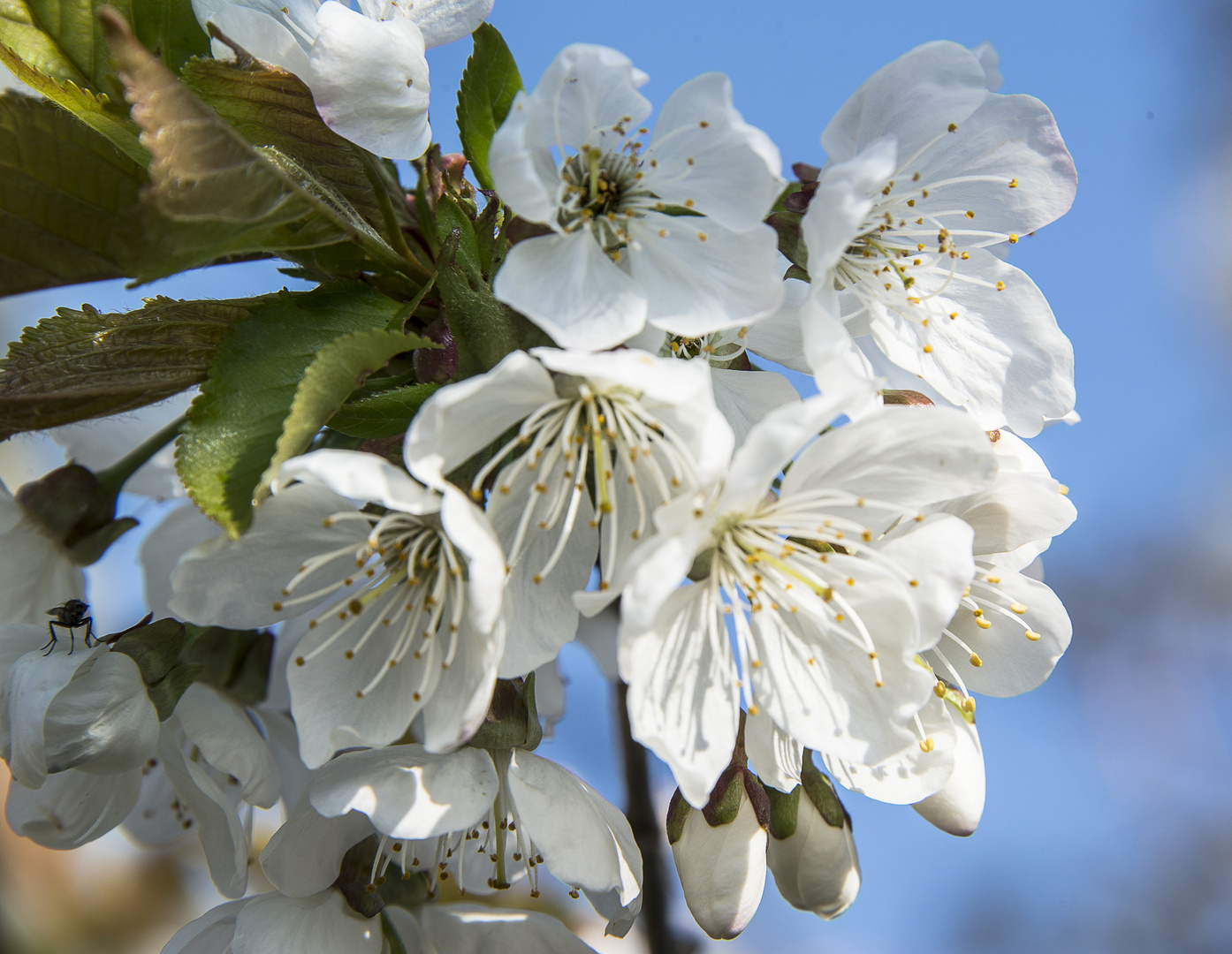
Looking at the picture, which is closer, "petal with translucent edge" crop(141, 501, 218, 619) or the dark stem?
"petal with translucent edge" crop(141, 501, 218, 619)

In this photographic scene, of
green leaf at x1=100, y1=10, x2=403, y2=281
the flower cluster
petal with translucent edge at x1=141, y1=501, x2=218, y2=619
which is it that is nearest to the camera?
green leaf at x1=100, y1=10, x2=403, y2=281

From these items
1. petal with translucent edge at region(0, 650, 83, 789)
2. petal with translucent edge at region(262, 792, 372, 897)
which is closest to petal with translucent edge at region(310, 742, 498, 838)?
petal with translucent edge at region(262, 792, 372, 897)

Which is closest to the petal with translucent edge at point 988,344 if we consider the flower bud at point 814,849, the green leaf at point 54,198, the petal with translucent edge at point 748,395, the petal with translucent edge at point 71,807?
the petal with translucent edge at point 748,395

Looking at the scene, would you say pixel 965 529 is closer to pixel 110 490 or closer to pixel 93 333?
pixel 93 333

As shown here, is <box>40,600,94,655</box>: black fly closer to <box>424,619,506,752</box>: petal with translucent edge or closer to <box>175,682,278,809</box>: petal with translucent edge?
<box>175,682,278,809</box>: petal with translucent edge

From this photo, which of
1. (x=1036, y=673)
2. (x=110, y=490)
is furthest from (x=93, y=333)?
(x=1036, y=673)

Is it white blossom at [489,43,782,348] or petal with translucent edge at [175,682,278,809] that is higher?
white blossom at [489,43,782,348]

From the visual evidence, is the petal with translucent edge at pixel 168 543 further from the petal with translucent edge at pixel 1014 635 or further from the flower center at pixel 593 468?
the petal with translucent edge at pixel 1014 635

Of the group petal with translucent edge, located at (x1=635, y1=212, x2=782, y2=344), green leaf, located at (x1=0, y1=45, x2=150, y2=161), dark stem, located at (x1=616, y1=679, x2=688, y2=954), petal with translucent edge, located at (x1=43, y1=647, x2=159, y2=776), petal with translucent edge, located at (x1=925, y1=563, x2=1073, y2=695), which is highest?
petal with translucent edge, located at (x1=635, y1=212, x2=782, y2=344)
